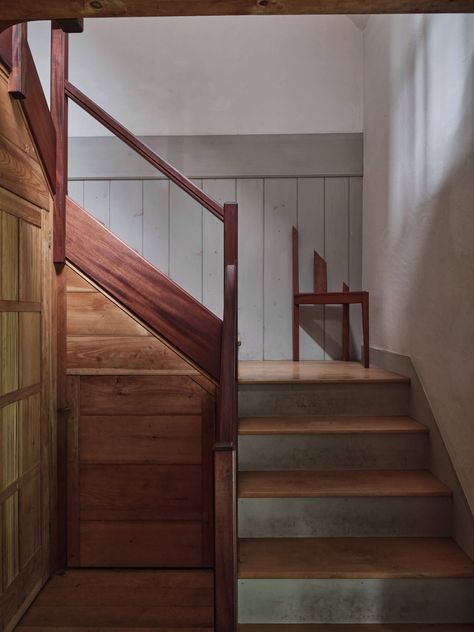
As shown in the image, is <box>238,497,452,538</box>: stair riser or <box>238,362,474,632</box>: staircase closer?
<box>238,362,474,632</box>: staircase

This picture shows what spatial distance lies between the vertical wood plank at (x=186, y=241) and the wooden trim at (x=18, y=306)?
1587mm

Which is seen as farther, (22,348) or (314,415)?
(314,415)

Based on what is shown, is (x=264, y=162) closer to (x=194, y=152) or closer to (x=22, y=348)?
(x=194, y=152)

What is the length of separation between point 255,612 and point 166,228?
267 cm

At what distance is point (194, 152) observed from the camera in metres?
3.87

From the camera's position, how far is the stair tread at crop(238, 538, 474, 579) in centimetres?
190

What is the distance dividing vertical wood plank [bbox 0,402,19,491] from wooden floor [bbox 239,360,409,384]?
42.5 inches

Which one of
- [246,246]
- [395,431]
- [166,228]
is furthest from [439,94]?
[166,228]

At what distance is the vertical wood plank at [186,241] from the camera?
389cm

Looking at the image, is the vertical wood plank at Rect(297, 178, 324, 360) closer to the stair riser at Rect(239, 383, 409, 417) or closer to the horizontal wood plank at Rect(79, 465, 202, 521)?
the stair riser at Rect(239, 383, 409, 417)

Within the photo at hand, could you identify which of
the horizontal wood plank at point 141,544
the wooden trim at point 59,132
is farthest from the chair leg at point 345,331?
the wooden trim at point 59,132

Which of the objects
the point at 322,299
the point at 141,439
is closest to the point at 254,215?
the point at 322,299

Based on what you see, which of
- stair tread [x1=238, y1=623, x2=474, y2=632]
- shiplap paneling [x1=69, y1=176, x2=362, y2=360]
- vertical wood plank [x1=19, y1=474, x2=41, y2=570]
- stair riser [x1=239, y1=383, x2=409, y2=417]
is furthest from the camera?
shiplap paneling [x1=69, y1=176, x2=362, y2=360]

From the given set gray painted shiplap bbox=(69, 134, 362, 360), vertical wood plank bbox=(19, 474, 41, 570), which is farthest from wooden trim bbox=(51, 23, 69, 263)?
gray painted shiplap bbox=(69, 134, 362, 360)
